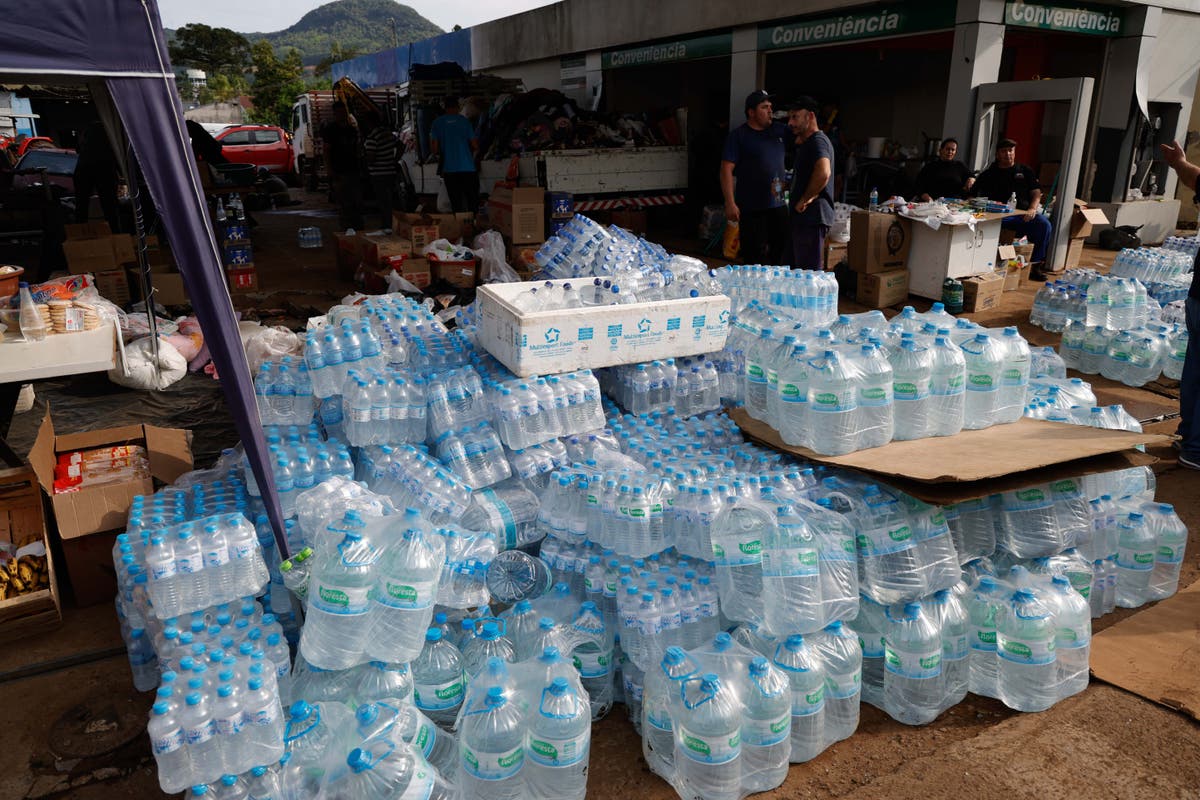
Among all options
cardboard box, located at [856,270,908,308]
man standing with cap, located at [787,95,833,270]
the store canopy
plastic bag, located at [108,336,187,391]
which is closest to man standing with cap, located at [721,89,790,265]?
man standing with cap, located at [787,95,833,270]

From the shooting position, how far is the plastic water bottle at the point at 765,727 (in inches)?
117

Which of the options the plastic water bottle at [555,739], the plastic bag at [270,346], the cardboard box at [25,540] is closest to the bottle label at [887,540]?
the plastic water bottle at [555,739]

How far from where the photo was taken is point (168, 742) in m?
2.60

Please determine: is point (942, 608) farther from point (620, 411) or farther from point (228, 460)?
point (228, 460)

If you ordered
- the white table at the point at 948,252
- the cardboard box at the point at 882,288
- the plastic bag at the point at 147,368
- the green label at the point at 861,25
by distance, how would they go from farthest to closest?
the green label at the point at 861,25
the cardboard box at the point at 882,288
the white table at the point at 948,252
the plastic bag at the point at 147,368

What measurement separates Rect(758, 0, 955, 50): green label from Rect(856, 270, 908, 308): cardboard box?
370 cm

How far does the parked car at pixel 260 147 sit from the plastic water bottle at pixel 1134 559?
23.4 m

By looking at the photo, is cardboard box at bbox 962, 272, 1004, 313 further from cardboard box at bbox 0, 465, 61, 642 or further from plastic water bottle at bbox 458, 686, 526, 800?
cardboard box at bbox 0, 465, 61, 642

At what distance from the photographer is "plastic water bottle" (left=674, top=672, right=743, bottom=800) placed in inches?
114

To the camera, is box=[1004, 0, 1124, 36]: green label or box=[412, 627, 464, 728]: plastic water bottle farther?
box=[1004, 0, 1124, 36]: green label

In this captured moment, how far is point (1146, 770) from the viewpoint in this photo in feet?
10.1

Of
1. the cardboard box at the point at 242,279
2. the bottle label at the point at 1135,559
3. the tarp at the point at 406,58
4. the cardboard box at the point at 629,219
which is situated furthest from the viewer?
the tarp at the point at 406,58

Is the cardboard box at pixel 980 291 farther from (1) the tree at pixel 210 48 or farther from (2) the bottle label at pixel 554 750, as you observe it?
(1) the tree at pixel 210 48

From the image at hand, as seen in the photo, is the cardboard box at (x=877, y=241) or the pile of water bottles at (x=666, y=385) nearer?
the pile of water bottles at (x=666, y=385)
